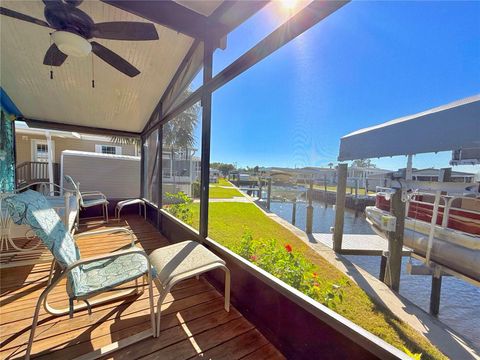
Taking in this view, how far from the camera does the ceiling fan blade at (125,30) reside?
5.68 feet

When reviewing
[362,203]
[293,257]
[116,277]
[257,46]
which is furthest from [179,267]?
[362,203]

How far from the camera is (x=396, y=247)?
301cm

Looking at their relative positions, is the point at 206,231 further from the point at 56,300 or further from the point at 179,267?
the point at 56,300

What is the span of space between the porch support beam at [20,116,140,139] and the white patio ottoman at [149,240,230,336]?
5.52 m

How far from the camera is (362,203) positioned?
430 cm

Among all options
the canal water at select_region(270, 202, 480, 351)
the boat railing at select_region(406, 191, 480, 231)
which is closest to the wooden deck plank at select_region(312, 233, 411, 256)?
the canal water at select_region(270, 202, 480, 351)

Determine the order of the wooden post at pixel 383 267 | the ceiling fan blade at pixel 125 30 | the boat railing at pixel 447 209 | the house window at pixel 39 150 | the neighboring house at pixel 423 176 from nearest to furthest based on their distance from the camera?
1. the neighboring house at pixel 423 176
2. the ceiling fan blade at pixel 125 30
3. the boat railing at pixel 447 209
4. the wooden post at pixel 383 267
5. the house window at pixel 39 150

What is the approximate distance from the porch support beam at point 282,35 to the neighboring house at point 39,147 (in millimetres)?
7333

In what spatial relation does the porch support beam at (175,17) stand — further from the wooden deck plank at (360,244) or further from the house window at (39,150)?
the house window at (39,150)

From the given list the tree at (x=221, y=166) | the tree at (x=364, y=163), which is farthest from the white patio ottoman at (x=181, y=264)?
the tree at (x=364, y=163)

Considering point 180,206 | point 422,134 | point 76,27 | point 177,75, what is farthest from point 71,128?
point 422,134

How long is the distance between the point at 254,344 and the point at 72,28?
9.45ft

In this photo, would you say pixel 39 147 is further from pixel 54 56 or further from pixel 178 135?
pixel 54 56

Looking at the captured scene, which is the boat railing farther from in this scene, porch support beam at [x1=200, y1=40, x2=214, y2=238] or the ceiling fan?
the ceiling fan
